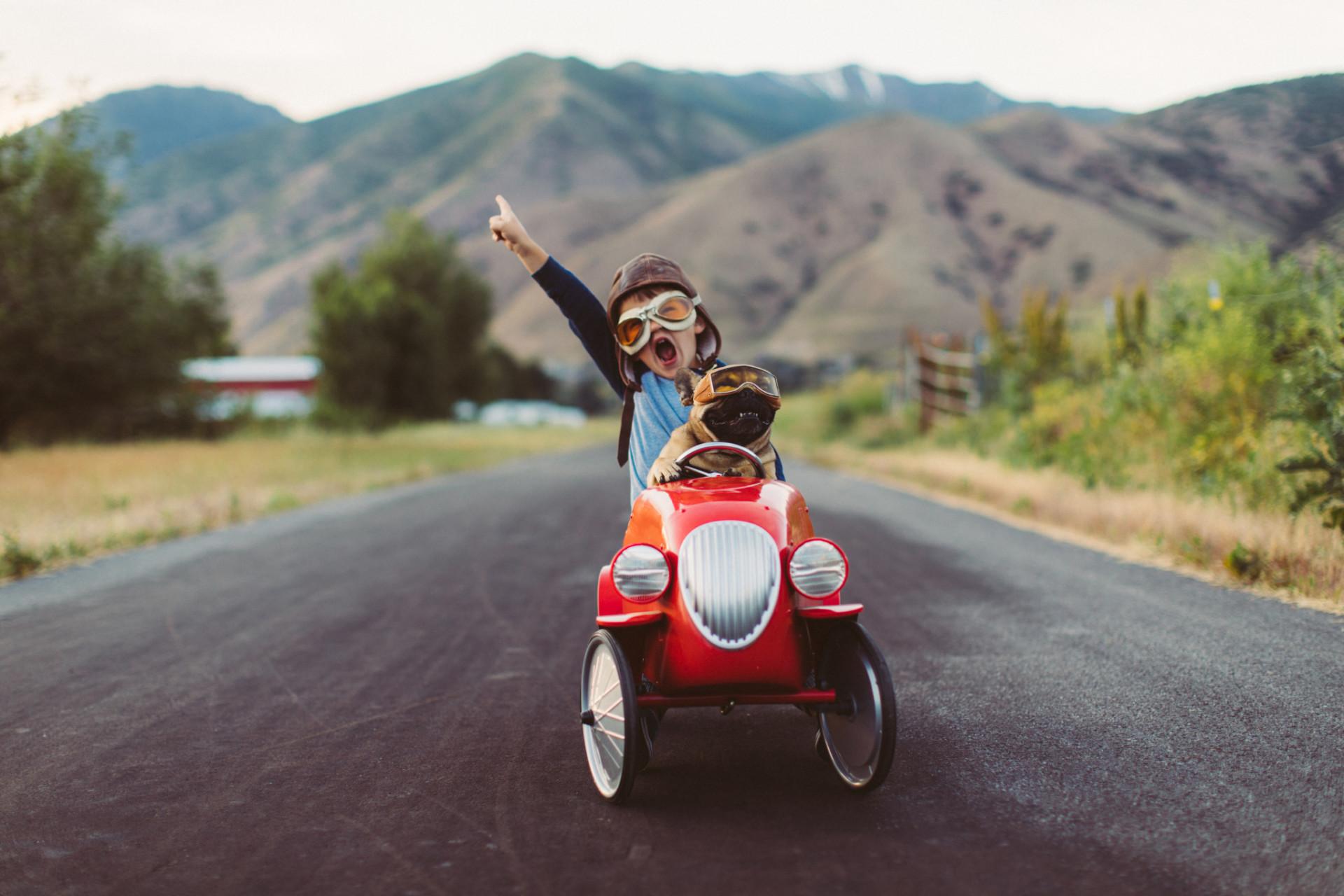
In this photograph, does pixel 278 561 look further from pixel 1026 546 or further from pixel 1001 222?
pixel 1001 222

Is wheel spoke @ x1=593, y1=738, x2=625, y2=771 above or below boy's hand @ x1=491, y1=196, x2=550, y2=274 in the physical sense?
below

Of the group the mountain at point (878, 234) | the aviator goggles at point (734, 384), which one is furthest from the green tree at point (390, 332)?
the aviator goggles at point (734, 384)

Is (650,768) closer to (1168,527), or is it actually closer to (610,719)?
(610,719)

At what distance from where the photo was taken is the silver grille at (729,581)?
11.6 feet

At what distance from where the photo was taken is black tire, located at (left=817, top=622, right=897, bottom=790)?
3371 mm

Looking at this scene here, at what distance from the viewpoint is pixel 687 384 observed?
4.02 m

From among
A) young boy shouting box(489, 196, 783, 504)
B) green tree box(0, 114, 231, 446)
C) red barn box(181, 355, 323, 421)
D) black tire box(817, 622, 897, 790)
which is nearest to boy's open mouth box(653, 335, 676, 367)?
young boy shouting box(489, 196, 783, 504)

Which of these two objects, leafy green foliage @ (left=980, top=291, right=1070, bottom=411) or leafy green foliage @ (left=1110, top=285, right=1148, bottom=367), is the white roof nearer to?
leafy green foliage @ (left=980, top=291, right=1070, bottom=411)

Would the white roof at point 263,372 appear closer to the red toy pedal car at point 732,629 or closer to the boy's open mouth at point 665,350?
the boy's open mouth at point 665,350

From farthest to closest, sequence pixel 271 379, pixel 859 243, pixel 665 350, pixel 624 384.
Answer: pixel 859 243, pixel 271 379, pixel 624 384, pixel 665 350

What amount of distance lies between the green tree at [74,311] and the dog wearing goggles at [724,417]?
17.4 metres

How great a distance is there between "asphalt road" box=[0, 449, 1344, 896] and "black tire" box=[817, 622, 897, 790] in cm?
12

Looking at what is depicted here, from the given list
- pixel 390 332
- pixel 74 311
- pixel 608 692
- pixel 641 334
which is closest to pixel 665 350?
pixel 641 334

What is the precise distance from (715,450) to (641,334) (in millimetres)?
757
